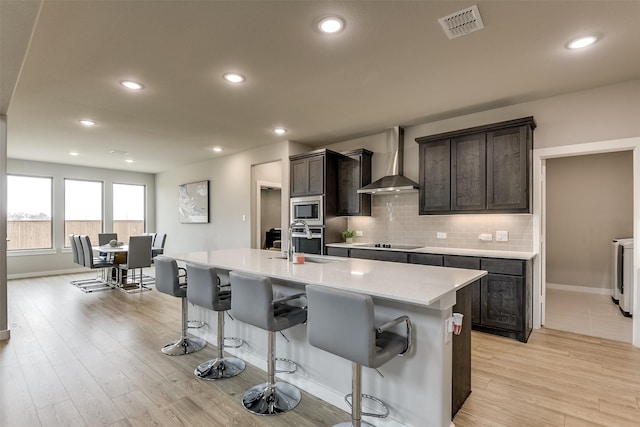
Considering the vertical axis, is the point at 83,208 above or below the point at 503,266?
above

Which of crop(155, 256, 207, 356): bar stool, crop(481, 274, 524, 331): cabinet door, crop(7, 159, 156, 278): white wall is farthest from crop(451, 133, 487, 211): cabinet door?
crop(7, 159, 156, 278): white wall

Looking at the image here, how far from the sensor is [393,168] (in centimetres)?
463

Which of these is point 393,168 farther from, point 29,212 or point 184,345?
point 29,212

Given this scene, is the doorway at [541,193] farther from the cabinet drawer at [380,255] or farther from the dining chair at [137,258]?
the dining chair at [137,258]

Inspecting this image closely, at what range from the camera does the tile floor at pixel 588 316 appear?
3.54 m

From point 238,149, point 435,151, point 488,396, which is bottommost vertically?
point 488,396

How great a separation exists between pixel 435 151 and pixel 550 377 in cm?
271

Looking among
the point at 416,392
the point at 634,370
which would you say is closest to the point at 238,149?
the point at 416,392

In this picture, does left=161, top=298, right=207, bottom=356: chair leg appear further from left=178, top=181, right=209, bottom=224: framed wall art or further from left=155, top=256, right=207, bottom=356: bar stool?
left=178, top=181, right=209, bottom=224: framed wall art

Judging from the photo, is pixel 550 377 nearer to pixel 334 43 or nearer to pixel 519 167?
pixel 519 167

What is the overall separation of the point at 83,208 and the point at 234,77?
717 centimetres

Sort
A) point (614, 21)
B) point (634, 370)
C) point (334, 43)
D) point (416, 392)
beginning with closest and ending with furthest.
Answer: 1. point (416, 392)
2. point (614, 21)
3. point (334, 43)
4. point (634, 370)

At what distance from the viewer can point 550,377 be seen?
8.35 feet

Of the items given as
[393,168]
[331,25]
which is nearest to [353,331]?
[331,25]
